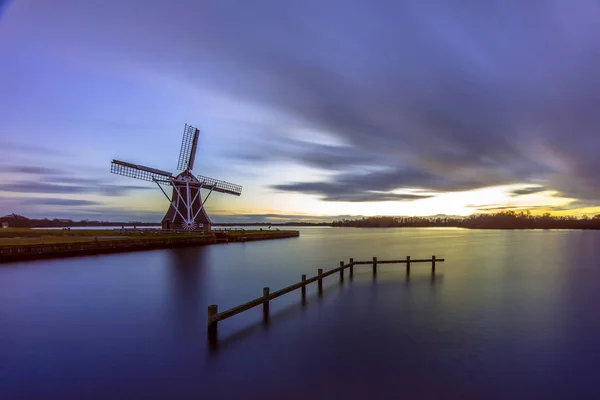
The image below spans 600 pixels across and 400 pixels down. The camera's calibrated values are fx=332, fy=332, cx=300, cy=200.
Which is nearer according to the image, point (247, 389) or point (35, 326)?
point (247, 389)

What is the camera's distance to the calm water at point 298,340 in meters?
8.96

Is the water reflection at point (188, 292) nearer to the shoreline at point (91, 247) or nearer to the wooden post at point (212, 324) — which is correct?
the wooden post at point (212, 324)

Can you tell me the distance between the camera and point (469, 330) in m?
13.8

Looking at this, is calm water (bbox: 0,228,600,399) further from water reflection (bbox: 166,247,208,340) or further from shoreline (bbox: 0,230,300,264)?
shoreline (bbox: 0,230,300,264)

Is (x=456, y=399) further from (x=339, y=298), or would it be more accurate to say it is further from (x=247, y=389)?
(x=339, y=298)

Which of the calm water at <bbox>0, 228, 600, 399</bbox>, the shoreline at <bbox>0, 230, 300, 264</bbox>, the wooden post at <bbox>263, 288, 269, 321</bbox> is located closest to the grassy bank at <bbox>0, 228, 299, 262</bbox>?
the shoreline at <bbox>0, 230, 300, 264</bbox>

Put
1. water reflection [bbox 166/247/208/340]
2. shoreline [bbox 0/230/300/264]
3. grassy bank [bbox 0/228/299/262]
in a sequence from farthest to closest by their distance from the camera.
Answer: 1. grassy bank [bbox 0/228/299/262]
2. shoreline [bbox 0/230/300/264]
3. water reflection [bbox 166/247/208/340]

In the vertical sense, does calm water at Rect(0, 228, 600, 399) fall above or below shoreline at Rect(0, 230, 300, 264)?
below

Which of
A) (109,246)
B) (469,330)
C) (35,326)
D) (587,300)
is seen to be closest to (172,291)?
(35,326)

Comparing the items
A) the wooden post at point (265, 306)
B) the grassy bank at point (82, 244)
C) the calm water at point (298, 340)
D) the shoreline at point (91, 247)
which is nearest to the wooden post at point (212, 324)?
the calm water at point (298, 340)

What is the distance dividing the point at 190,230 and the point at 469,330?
45.5 meters

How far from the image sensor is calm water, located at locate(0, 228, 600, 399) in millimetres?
8961

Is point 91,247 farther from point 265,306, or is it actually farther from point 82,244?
point 265,306

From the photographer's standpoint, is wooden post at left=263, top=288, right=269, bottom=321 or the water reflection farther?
wooden post at left=263, top=288, right=269, bottom=321
